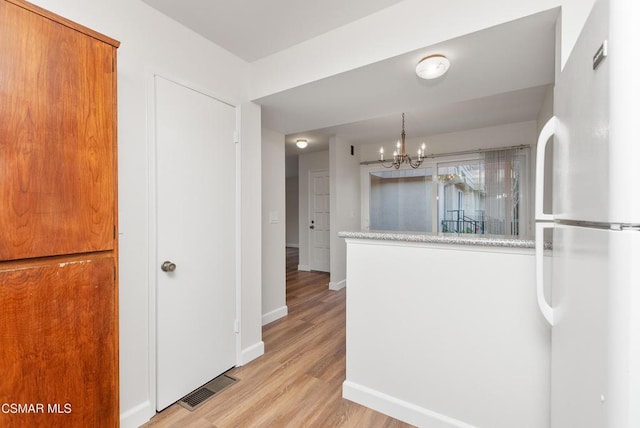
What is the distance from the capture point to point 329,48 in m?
2.03

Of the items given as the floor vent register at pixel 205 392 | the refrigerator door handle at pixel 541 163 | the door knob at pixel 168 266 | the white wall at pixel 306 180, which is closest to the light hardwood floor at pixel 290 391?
the floor vent register at pixel 205 392

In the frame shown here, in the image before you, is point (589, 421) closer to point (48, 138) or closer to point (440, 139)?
point (48, 138)

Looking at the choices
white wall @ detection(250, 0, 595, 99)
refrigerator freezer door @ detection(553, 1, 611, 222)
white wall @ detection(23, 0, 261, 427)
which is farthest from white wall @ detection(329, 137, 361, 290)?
refrigerator freezer door @ detection(553, 1, 611, 222)

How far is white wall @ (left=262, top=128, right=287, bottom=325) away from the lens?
3.38m

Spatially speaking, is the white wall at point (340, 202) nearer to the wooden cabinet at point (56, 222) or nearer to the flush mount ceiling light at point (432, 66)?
the flush mount ceiling light at point (432, 66)

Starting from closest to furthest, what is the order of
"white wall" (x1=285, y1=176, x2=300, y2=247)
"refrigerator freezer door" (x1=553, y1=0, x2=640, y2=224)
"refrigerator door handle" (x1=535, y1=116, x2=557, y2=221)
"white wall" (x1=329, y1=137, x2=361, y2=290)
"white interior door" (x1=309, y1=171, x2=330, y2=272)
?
"refrigerator freezer door" (x1=553, y1=0, x2=640, y2=224) → "refrigerator door handle" (x1=535, y1=116, x2=557, y2=221) → "white wall" (x1=329, y1=137, x2=361, y2=290) → "white interior door" (x1=309, y1=171, x2=330, y2=272) → "white wall" (x1=285, y1=176, x2=300, y2=247)

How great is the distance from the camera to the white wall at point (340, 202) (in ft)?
15.6

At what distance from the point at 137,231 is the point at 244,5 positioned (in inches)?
60.8

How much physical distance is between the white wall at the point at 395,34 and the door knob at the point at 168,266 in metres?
1.51

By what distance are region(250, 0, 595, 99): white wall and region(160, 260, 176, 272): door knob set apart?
1.51m

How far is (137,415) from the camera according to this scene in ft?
5.61

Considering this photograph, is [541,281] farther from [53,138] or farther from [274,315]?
[274,315]

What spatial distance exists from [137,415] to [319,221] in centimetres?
457

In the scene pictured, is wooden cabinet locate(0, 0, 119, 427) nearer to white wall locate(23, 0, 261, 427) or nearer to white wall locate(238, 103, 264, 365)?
white wall locate(23, 0, 261, 427)
